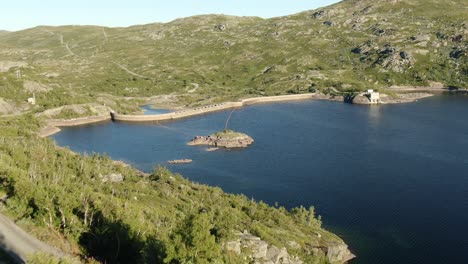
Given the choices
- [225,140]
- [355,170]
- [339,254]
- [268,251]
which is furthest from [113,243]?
[225,140]

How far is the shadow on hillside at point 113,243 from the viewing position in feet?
163

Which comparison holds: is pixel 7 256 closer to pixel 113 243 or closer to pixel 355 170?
pixel 113 243

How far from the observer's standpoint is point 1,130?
133875mm

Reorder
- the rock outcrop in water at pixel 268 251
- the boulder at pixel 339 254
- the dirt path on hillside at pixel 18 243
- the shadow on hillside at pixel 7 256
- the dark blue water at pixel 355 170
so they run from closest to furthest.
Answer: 1. the shadow on hillside at pixel 7 256
2. the dirt path on hillside at pixel 18 243
3. the rock outcrop in water at pixel 268 251
4. the boulder at pixel 339 254
5. the dark blue water at pixel 355 170

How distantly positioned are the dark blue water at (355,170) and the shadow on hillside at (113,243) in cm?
4495

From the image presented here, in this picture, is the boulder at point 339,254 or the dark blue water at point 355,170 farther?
the dark blue water at point 355,170

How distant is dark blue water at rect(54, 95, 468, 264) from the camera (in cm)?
8625

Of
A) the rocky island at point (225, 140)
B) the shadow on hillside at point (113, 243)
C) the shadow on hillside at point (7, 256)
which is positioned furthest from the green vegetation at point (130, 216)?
the rocky island at point (225, 140)

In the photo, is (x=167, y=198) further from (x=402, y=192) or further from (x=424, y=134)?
(x=424, y=134)

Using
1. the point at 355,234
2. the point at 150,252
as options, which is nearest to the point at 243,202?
the point at 355,234

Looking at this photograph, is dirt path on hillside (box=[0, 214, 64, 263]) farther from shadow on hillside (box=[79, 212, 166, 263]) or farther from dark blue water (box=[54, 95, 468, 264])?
dark blue water (box=[54, 95, 468, 264])

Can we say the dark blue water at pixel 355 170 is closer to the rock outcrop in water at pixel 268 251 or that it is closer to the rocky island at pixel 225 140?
the rocky island at pixel 225 140

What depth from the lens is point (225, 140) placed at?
15938 cm

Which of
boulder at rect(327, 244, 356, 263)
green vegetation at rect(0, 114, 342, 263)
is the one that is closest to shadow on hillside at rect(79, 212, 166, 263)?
green vegetation at rect(0, 114, 342, 263)
